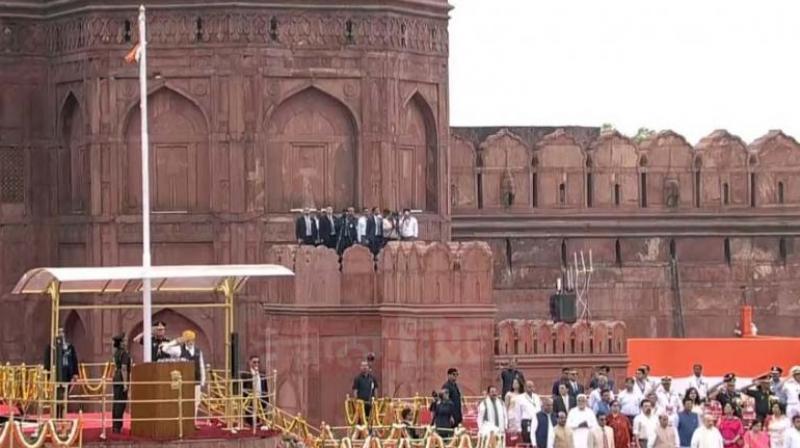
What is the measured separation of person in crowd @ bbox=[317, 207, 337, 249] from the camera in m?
46.1

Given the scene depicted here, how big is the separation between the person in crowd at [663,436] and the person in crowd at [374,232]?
9.05 metres

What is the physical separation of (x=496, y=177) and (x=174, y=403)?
22423 mm

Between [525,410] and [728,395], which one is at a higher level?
[728,395]

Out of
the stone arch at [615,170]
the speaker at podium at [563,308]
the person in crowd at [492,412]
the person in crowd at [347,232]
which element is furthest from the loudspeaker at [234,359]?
the stone arch at [615,170]

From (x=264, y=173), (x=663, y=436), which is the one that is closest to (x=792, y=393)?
(x=663, y=436)

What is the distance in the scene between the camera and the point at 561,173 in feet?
179

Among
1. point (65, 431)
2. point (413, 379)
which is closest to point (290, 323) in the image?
point (413, 379)

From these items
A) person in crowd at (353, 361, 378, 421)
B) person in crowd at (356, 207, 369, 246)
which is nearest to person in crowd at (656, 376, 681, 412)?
person in crowd at (353, 361, 378, 421)

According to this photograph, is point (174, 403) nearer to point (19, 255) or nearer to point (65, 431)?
point (65, 431)

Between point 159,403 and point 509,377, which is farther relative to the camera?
point 509,377

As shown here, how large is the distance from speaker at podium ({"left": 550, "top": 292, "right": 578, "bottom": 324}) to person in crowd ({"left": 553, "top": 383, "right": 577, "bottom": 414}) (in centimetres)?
901

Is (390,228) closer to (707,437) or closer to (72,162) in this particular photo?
(72,162)

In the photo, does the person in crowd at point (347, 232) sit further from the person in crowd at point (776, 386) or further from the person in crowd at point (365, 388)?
the person in crowd at point (776, 386)

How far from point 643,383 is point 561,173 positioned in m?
13.7
